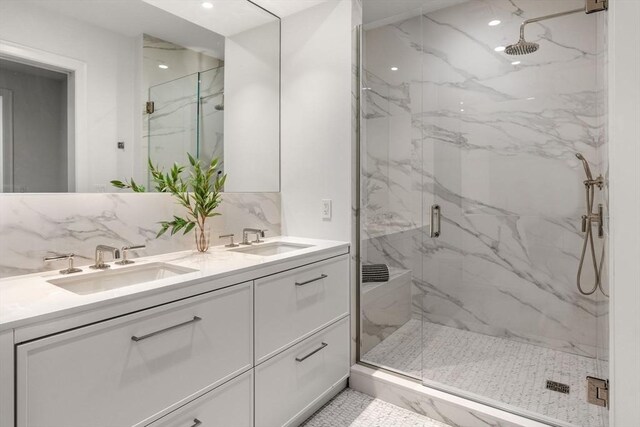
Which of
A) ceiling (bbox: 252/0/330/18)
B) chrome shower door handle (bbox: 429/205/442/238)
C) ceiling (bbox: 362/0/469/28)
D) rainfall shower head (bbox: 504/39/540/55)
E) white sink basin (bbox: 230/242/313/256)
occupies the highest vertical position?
ceiling (bbox: 362/0/469/28)

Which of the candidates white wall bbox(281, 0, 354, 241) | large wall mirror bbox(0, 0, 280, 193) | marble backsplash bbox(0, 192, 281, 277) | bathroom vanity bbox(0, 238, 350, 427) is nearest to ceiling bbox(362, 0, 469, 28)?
white wall bbox(281, 0, 354, 241)

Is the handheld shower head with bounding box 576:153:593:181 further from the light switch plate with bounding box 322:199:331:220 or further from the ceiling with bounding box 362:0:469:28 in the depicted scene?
the light switch plate with bounding box 322:199:331:220

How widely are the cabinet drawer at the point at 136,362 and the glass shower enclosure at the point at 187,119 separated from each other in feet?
2.77

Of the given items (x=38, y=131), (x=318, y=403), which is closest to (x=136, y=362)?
(x=38, y=131)

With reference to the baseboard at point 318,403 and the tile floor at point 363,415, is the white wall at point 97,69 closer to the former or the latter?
the baseboard at point 318,403

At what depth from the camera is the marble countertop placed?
95 centimetres

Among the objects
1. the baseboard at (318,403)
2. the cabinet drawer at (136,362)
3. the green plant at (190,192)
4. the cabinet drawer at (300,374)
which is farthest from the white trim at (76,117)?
the baseboard at (318,403)

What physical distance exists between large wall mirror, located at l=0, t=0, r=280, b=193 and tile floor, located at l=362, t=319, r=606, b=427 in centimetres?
136

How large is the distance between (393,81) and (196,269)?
1898 mm

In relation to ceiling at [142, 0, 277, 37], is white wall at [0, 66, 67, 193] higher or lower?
lower

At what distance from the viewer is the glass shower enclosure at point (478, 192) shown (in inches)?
89.0

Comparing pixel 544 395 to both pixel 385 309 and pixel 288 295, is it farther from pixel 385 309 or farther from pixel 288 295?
pixel 288 295

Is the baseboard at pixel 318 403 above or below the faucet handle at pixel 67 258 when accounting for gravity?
below

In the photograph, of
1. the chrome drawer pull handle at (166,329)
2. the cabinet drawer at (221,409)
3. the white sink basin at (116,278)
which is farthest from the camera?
the white sink basin at (116,278)
